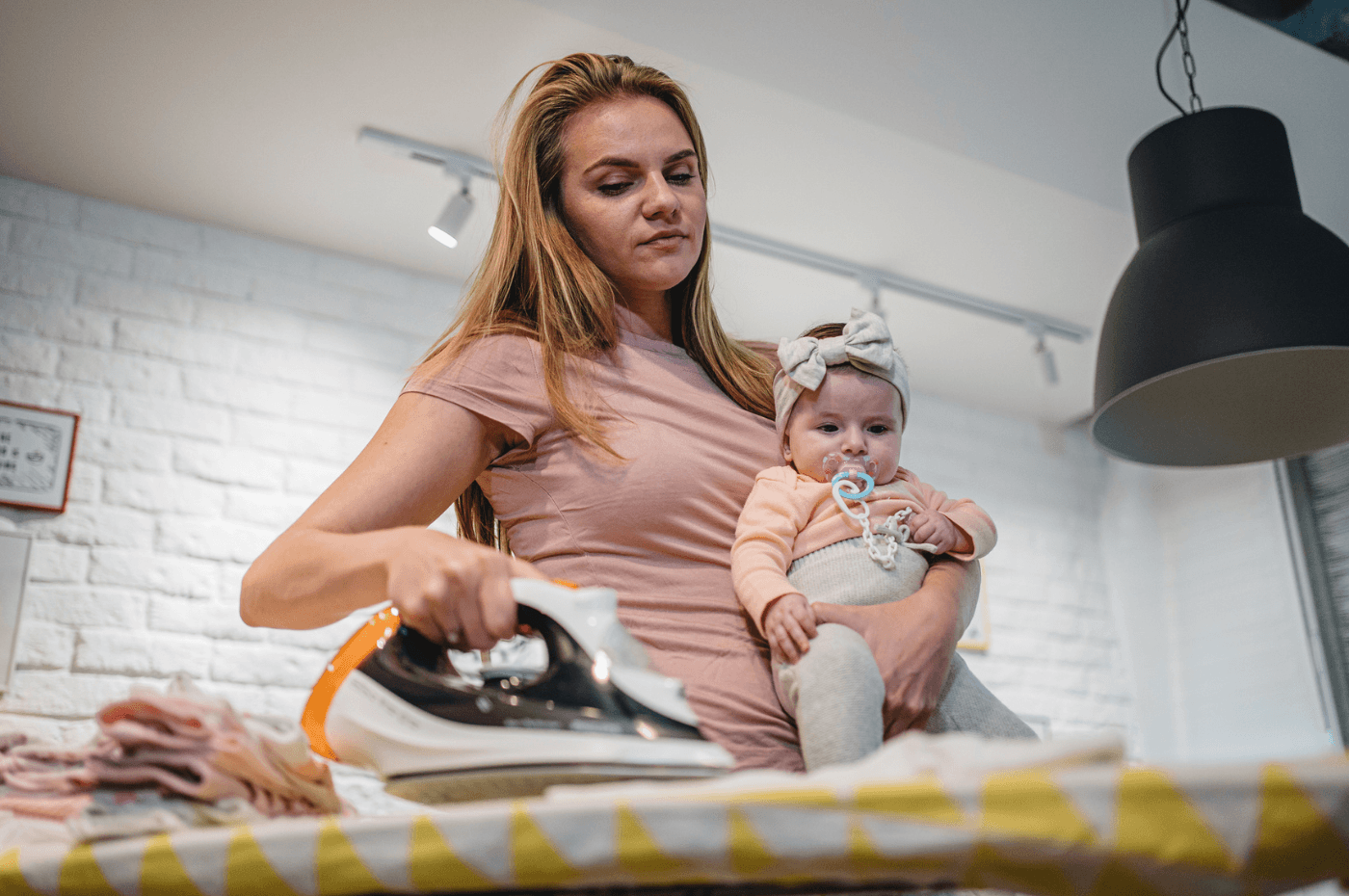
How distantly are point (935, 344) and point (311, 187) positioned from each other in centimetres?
211

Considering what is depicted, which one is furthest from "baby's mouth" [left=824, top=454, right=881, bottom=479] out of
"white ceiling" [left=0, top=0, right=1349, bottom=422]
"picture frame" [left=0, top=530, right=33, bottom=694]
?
"picture frame" [left=0, top=530, right=33, bottom=694]

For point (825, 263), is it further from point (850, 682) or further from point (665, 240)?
point (850, 682)

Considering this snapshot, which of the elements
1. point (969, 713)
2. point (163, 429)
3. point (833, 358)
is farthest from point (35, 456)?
point (969, 713)

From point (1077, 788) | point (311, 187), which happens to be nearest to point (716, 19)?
point (311, 187)

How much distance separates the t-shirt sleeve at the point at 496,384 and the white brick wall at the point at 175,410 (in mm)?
1899

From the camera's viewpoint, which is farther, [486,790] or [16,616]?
[16,616]

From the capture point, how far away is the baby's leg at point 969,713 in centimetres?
100

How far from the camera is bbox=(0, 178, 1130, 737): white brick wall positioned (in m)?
2.56

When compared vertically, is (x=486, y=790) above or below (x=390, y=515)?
below

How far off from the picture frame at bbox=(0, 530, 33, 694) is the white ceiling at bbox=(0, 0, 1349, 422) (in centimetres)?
95

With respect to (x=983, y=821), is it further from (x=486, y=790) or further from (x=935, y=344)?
(x=935, y=344)

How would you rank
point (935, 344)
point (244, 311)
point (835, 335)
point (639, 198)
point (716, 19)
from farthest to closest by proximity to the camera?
point (935, 344)
point (244, 311)
point (716, 19)
point (835, 335)
point (639, 198)

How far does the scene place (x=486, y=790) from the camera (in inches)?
26.4

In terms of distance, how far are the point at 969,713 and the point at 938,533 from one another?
185 mm
